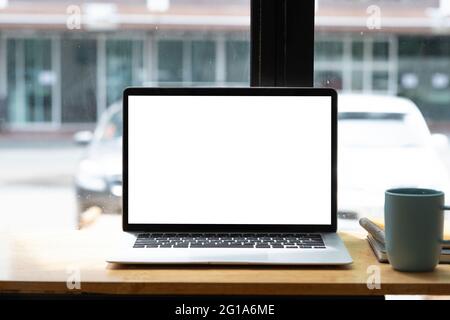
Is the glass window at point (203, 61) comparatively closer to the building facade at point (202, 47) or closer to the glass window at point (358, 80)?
the building facade at point (202, 47)

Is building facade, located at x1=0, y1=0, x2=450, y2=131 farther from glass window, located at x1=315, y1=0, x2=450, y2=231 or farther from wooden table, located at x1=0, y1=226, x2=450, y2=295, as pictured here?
wooden table, located at x1=0, y1=226, x2=450, y2=295

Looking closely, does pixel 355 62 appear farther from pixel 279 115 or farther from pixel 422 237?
pixel 422 237

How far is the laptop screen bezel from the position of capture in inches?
58.0

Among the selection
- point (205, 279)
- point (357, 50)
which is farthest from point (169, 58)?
point (205, 279)

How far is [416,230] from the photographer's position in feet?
3.98

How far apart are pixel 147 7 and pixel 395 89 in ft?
2.33

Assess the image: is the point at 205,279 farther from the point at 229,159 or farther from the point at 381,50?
the point at 381,50

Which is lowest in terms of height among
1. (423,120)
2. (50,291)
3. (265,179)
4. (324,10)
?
(50,291)

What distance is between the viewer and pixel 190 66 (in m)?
1.77

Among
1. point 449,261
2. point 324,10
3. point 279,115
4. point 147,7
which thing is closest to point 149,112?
point 279,115

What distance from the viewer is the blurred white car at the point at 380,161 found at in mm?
1771

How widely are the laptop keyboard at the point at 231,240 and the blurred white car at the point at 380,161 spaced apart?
1.19 feet

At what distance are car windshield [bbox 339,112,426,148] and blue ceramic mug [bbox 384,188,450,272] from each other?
563 mm

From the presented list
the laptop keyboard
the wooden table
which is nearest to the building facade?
the laptop keyboard
